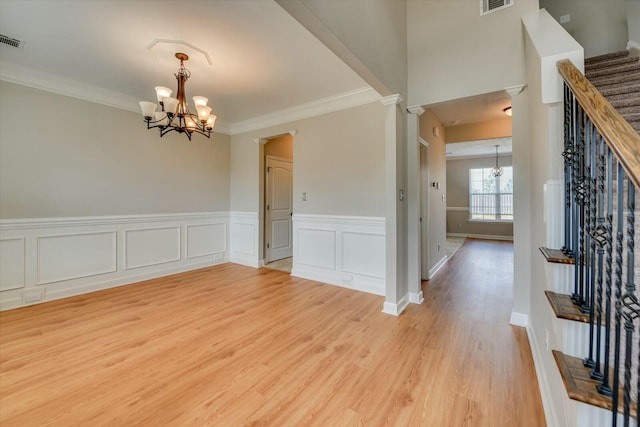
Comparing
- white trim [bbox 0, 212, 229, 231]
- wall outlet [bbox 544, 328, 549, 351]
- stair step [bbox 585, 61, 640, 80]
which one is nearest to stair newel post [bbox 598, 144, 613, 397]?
wall outlet [bbox 544, 328, 549, 351]

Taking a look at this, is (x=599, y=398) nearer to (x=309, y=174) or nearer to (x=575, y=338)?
(x=575, y=338)

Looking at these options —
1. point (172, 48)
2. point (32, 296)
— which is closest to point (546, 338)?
point (172, 48)

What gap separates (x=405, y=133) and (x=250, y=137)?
10.1 ft

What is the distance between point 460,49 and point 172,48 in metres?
3.14

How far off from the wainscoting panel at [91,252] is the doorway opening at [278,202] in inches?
46.6

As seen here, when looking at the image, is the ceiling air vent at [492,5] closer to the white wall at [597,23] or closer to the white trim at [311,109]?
the white trim at [311,109]

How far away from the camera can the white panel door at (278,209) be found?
5.27m

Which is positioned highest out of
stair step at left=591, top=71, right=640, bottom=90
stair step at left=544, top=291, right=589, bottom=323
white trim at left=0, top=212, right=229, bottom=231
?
stair step at left=591, top=71, right=640, bottom=90

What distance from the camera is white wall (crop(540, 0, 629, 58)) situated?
3670mm

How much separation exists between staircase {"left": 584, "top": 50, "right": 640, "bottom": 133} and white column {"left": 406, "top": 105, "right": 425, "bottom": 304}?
5.54 feet

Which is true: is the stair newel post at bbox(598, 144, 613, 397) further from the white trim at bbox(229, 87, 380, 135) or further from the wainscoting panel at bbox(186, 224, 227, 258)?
the wainscoting panel at bbox(186, 224, 227, 258)

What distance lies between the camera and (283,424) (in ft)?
4.81

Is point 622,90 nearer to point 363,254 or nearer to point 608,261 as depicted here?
point 608,261

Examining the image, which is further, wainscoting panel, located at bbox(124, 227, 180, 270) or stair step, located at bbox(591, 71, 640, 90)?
wainscoting panel, located at bbox(124, 227, 180, 270)
